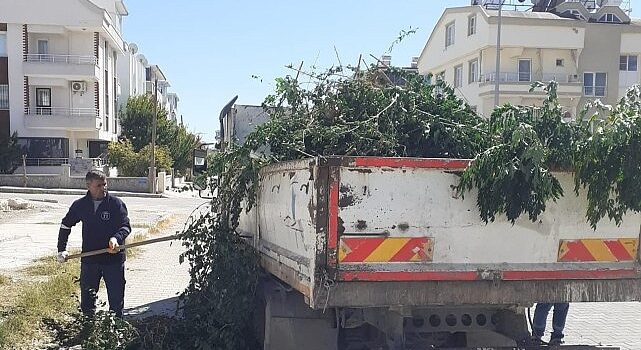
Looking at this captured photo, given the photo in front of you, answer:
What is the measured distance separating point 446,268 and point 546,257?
712mm

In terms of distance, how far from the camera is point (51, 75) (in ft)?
141

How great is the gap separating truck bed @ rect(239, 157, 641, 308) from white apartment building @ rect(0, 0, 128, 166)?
4218 cm

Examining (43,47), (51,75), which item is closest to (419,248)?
(51,75)

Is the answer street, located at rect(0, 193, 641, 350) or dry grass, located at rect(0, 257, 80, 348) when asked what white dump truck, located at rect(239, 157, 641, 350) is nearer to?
street, located at rect(0, 193, 641, 350)

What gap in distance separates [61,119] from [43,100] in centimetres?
267

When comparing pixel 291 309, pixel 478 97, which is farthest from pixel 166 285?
pixel 478 97

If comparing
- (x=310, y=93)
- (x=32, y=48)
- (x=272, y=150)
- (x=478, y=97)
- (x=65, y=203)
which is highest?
(x=32, y=48)

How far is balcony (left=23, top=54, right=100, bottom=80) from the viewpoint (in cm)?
4275

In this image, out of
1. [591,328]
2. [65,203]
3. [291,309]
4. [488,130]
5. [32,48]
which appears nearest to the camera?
[488,130]

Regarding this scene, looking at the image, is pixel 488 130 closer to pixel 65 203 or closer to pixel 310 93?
pixel 310 93

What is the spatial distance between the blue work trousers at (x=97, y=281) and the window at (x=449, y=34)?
151ft

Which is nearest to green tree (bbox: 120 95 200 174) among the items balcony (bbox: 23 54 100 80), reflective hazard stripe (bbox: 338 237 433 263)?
balcony (bbox: 23 54 100 80)

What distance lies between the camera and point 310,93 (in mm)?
5445

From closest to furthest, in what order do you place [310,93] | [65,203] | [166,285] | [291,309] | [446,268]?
[446,268]
[291,309]
[310,93]
[166,285]
[65,203]
